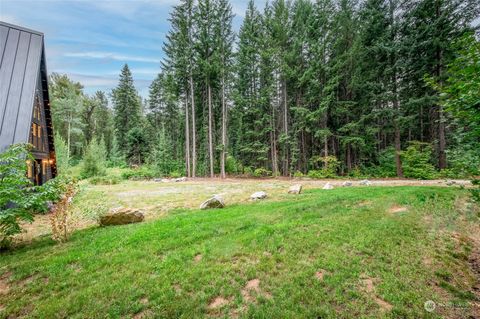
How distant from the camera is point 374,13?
14594 millimetres

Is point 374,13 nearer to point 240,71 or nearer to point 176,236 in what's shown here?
point 240,71

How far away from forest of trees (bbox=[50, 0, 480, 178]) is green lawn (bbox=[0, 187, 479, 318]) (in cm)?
1061

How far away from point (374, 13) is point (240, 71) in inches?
478

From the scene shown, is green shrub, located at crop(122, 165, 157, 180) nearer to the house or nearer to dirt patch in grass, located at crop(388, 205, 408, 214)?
the house

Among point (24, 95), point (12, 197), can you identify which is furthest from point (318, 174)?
point (24, 95)

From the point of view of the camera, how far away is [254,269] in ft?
11.0

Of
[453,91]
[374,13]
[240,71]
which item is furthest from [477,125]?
[240,71]

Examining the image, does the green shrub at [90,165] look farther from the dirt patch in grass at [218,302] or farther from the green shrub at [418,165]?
the green shrub at [418,165]

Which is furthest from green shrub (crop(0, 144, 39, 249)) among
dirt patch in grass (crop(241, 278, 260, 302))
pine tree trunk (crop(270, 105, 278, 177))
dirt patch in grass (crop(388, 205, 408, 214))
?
pine tree trunk (crop(270, 105, 278, 177))

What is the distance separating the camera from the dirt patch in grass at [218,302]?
2636 mm

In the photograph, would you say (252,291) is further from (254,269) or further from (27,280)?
(27,280)

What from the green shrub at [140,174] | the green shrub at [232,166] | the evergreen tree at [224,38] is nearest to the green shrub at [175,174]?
the green shrub at [140,174]

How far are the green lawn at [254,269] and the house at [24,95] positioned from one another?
20.1ft

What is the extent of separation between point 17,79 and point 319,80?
19.6 m
